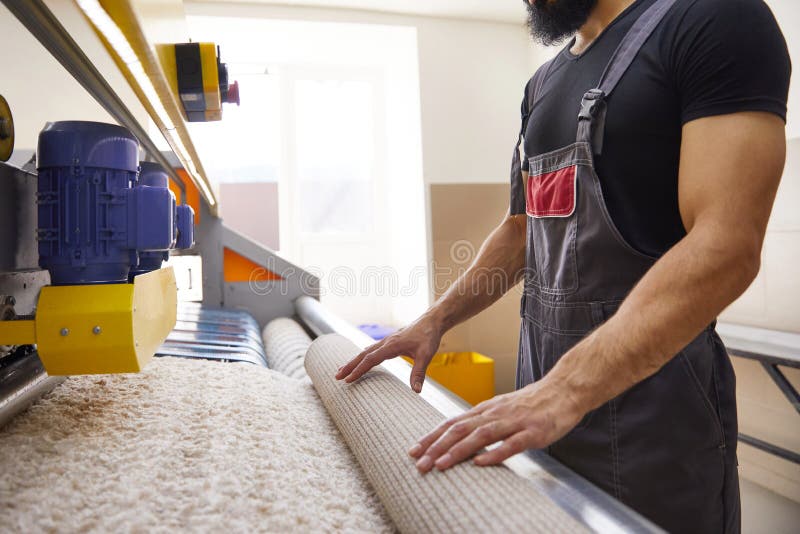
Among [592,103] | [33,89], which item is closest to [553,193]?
[592,103]

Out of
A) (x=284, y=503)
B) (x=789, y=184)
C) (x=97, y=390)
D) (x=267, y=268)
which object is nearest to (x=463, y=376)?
(x=267, y=268)

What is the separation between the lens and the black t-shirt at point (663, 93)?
0.79 meters

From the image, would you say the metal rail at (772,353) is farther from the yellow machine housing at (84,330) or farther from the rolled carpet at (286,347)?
the yellow machine housing at (84,330)

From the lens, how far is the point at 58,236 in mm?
809

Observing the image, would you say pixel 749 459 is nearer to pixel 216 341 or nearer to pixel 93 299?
pixel 216 341

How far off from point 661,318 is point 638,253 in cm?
24

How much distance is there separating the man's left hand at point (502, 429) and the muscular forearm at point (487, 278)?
50 cm

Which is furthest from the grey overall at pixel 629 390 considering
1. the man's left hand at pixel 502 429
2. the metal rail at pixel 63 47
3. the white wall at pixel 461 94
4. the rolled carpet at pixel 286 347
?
the white wall at pixel 461 94

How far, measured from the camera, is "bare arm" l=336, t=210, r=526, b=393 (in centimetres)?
105

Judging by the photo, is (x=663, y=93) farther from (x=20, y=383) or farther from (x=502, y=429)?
(x=20, y=383)

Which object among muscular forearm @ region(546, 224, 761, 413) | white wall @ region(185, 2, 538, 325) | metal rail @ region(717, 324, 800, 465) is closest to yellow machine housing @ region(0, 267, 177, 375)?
muscular forearm @ region(546, 224, 761, 413)

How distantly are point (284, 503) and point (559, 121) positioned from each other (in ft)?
2.88

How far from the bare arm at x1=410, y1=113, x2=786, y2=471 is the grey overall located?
190mm

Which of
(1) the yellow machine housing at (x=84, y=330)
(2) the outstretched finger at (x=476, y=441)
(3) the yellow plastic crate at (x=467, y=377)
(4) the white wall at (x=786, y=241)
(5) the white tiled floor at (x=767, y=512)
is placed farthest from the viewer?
(3) the yellow plastic crate at (x=467, y=377)
